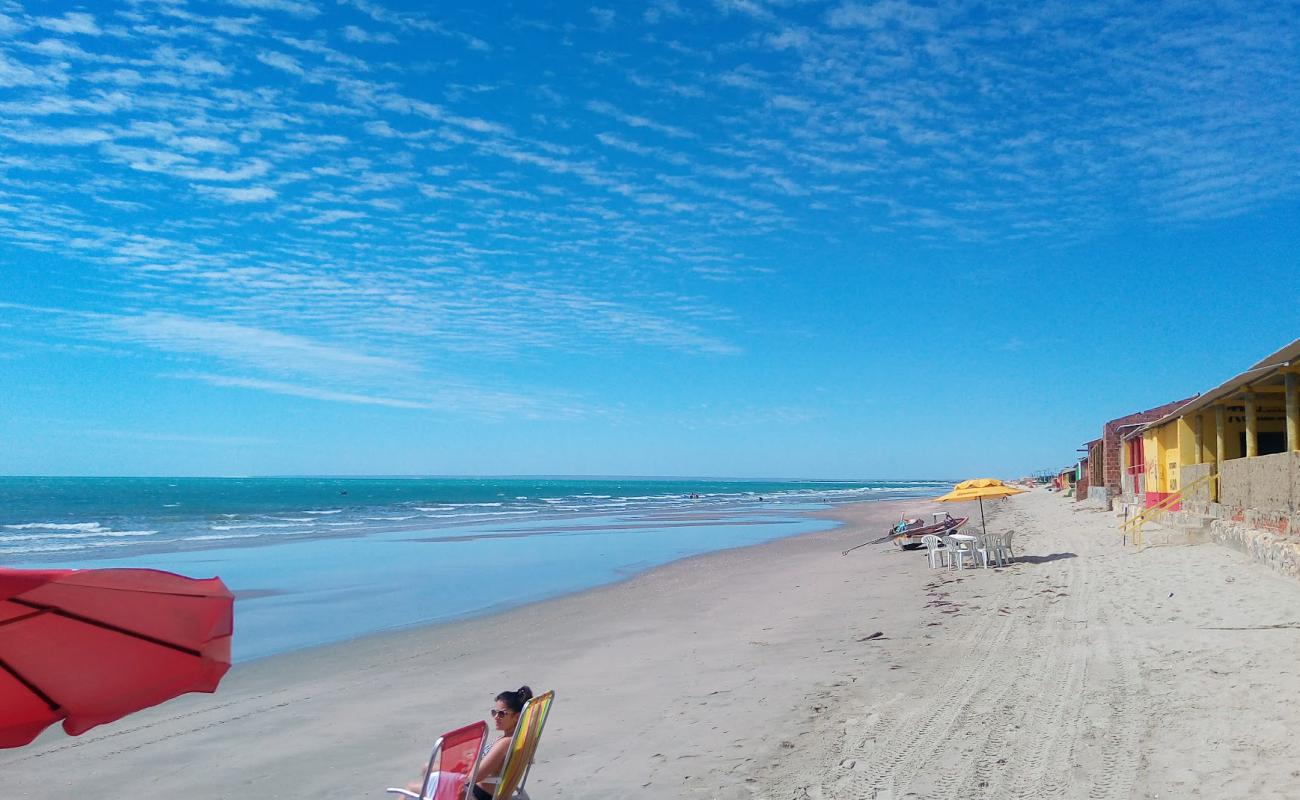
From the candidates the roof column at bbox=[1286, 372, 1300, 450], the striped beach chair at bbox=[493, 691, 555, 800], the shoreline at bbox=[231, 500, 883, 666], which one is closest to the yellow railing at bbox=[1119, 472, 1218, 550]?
the roof column at bbox=[1286, 372, 1300, 450]

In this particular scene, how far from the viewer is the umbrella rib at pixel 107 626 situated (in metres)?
2.90

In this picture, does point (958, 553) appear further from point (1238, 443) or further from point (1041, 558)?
point (1238, 443)

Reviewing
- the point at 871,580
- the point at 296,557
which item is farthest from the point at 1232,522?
the point at 296,557

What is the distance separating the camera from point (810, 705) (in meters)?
7.18

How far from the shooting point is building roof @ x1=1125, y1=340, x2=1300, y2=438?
1209 cm

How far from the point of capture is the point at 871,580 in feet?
51.6

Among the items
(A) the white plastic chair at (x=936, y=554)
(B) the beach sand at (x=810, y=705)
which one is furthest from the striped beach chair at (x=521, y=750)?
(A) the white plastic chair at (x=936, y=554)

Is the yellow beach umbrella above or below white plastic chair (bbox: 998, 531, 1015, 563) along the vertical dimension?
above

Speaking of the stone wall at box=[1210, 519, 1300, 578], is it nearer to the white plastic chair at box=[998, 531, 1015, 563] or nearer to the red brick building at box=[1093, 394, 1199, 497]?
the white plastic chair at box=[998, 531, 1015, 563]

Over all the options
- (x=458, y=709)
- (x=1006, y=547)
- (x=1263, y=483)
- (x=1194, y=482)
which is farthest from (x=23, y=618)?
(x=1194, y=482)

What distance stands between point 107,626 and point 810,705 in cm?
548

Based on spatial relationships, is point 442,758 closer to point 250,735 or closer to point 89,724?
point 89,724

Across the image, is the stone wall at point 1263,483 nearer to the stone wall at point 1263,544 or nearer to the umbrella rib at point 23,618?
the stone wall at point 1263,544

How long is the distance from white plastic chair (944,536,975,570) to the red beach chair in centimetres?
1287
